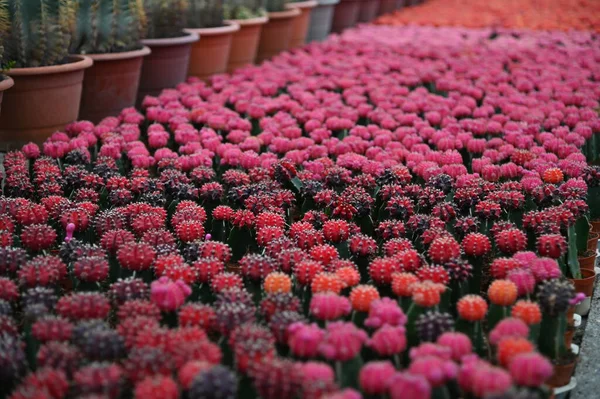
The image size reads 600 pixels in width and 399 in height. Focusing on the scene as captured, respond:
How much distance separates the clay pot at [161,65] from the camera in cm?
638

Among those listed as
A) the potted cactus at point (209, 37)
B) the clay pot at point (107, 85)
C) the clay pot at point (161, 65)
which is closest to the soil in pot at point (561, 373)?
the clay pot at point (107, 85)

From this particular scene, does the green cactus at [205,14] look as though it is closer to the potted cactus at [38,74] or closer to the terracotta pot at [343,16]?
the potted cactus at [38,74]

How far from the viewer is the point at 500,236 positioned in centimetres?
312

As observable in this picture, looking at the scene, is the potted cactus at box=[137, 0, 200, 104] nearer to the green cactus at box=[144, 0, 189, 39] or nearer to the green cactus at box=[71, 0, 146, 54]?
the green cactus at box=[144, 0, 189, 39]

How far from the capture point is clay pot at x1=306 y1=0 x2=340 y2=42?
36.1 ft

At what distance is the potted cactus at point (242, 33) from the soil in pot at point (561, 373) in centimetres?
588

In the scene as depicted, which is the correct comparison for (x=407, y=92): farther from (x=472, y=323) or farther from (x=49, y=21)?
(x=472, y=323)

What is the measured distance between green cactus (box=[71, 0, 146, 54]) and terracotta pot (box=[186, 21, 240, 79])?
3.60ft

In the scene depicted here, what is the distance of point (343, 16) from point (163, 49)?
6543mm

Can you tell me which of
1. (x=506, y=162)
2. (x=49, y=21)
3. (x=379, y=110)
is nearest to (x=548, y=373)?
(x=506, y=162)

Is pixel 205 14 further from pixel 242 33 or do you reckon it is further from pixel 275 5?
pixel 275 5

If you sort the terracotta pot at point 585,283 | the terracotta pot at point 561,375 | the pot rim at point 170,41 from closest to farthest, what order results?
the terracotta pot at point 561,375, the terracotta pot at point 585,283, the pot rim at point 170,41

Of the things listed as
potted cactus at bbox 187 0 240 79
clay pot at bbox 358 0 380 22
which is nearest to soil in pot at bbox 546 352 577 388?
potted cactus at bbox 187 0 240 79

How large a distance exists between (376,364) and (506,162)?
263cm
